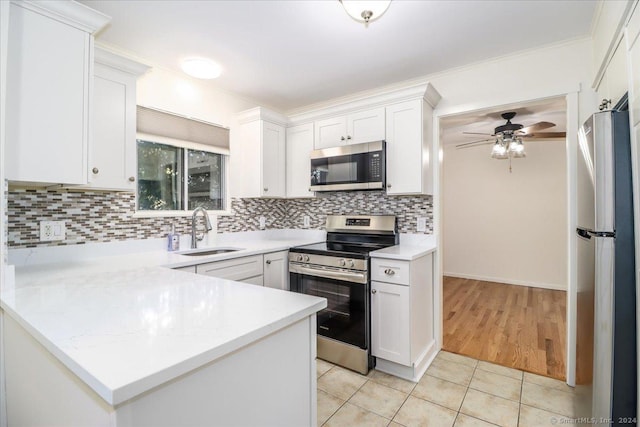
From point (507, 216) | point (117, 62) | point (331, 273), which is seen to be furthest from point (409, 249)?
point (507, 216)

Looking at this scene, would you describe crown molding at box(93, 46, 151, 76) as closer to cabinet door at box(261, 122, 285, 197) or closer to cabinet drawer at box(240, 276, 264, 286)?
cabinet door at box(261, 122, 285, 197)

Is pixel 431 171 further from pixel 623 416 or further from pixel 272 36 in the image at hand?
pixel 623 416

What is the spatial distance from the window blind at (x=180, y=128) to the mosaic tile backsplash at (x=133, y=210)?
578 mm

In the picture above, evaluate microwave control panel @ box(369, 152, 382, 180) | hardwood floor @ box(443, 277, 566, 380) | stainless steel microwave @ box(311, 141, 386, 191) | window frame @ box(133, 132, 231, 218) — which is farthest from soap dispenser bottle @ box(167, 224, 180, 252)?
hardwood floor @ box(443, 277, 566, 380)

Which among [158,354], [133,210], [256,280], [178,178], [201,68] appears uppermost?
[201,68]

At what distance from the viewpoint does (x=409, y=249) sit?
254 cm

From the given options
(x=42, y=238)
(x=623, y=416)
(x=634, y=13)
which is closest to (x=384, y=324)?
(x=623, y=416)

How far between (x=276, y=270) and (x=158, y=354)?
2044 mm

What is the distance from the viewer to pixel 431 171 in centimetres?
272

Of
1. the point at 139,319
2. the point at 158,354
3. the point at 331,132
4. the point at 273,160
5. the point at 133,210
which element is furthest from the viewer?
the point at 273,160

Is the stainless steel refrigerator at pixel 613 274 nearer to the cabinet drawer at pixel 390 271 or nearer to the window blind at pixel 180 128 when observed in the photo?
the cabinet drawer at pixel 390 271

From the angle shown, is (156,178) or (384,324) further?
(156,178)

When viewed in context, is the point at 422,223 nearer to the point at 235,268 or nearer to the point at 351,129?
the point at 351,129

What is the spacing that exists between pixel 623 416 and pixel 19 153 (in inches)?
107
